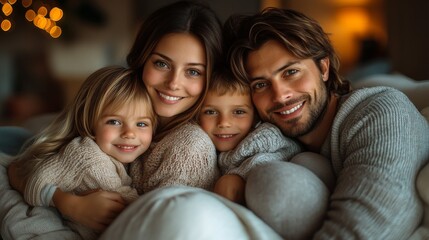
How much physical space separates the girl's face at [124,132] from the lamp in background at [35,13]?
142 inches

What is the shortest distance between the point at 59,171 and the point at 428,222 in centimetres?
102

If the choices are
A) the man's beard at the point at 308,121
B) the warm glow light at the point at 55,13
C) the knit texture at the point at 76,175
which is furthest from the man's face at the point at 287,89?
the warm glow light at the point at 55,13

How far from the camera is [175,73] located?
1.45m

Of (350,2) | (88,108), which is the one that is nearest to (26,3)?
(350,2)

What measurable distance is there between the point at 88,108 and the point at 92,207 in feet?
1.37

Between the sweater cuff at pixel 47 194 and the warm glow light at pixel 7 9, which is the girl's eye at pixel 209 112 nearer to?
the sweater cuff at pixel 47 194

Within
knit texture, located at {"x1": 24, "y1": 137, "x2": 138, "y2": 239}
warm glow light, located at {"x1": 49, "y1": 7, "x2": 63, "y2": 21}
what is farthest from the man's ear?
warm glow light, located at {"x1": 49, "y1": 7, "x2": 63, "y2": 21}

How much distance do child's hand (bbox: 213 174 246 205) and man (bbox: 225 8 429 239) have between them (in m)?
0.10

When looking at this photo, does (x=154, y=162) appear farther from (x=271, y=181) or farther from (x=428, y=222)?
(x=428, y=222)

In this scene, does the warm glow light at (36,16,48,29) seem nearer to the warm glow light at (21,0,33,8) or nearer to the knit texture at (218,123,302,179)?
the warm glow light at (21,0,33,8)

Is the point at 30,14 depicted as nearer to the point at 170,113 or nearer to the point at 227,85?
the point at 170,113

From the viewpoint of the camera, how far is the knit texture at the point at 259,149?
1.33m

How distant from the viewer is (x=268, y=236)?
0.94 m

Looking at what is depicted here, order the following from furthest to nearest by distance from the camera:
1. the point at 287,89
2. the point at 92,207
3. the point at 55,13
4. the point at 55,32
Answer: the point at 55,32
the point at 55,13
the point at 287,89
the point at 92,207
